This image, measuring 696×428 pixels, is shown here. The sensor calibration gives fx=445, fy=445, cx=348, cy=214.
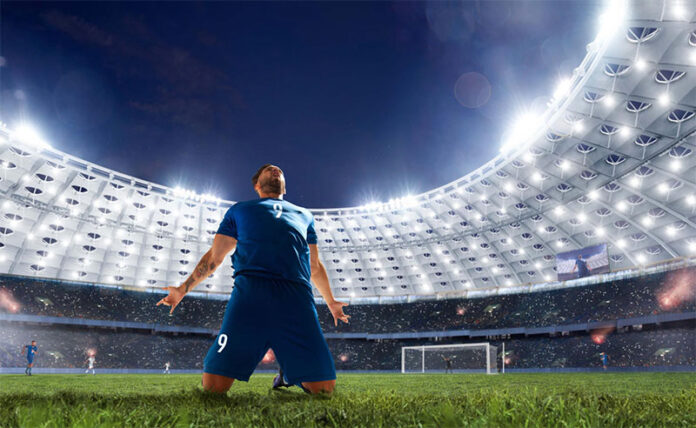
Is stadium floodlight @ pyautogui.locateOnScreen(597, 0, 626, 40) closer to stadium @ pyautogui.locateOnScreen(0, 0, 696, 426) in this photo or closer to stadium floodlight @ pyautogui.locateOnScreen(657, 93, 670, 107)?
stadium @ pyautogui.locateOnScreen(0, 0, 696, 426)

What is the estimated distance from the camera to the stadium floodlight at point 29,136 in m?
30.8

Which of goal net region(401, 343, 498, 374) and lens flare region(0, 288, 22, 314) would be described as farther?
lens flare region(0, 288, 22, 314)

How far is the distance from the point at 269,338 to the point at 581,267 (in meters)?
41.7

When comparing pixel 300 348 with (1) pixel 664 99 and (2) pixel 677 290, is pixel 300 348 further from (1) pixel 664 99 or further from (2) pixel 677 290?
(2) pixel 677 290

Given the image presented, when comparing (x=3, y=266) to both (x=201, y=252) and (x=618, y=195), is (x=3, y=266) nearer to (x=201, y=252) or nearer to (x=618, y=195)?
(x=201, y=252)

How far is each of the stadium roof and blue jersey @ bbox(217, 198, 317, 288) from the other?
2157cm

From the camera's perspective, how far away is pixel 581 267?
39.0 meters

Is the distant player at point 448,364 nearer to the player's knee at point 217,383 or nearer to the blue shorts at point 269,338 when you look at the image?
the blue shorts at point 269,338

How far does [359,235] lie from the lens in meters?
50.1

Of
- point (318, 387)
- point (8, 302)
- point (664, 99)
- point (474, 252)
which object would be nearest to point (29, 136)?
point (8, 302)

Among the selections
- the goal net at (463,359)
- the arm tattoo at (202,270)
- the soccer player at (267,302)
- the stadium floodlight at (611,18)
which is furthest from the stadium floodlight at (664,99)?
the arm tattoo at (202,270)

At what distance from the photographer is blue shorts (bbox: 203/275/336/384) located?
122 inches

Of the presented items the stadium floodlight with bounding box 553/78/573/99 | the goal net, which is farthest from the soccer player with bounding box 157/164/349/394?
the goal net

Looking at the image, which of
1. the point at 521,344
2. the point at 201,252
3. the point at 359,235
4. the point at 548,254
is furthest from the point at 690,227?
the point at 201,252
